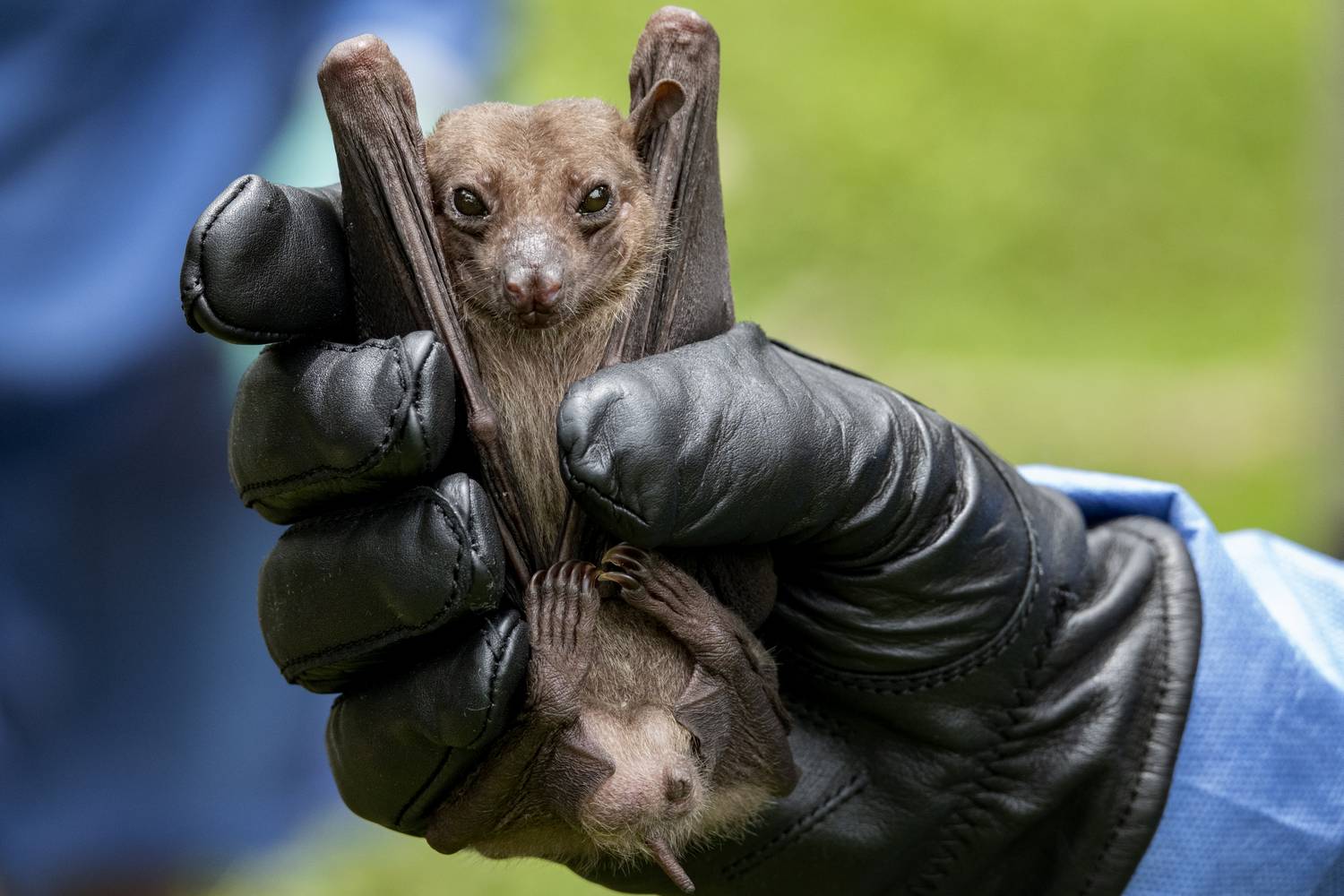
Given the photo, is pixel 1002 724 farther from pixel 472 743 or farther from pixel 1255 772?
pixel 472 743

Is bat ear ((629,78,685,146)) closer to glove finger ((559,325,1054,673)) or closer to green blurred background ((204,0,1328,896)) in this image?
glove finger ((559,325,1054,673))

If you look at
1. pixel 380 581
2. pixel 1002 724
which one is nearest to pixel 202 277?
pixel 380 581

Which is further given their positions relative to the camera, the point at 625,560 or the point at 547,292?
A: the point at 547,292

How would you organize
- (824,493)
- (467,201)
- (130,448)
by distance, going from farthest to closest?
(130,448) → (467,201) → (824,493)

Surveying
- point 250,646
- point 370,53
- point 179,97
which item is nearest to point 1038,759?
point 370,53

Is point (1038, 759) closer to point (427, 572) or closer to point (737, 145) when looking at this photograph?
point (427, 572)

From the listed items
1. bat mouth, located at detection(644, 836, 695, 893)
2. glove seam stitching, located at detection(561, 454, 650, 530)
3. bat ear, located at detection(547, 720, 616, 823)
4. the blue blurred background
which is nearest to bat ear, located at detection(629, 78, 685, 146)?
glove seam stitching, located at detection(561, 454, 650, 530)

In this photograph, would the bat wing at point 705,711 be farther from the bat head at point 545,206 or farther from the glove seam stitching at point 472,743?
the bat head at point 545,206
